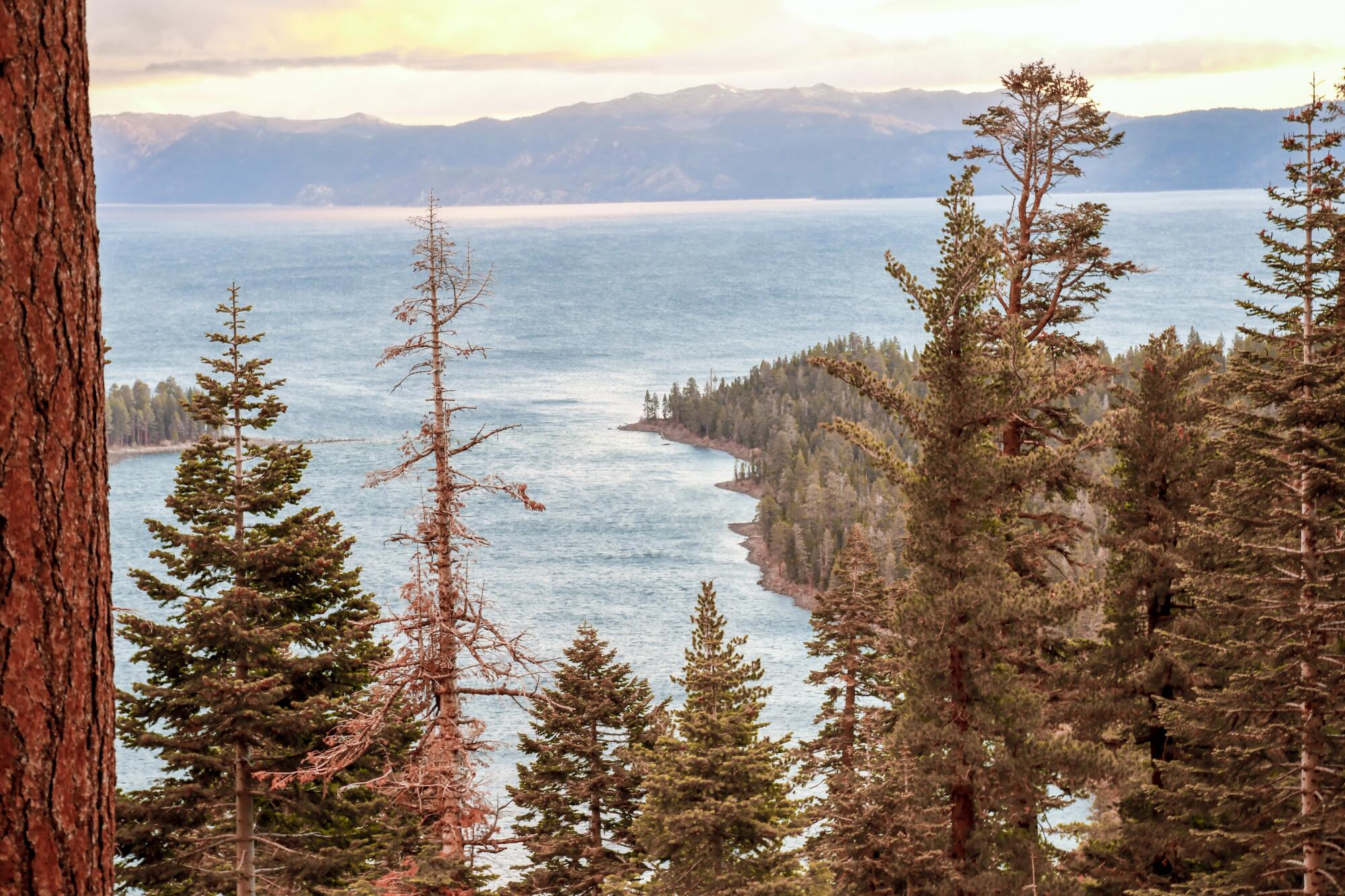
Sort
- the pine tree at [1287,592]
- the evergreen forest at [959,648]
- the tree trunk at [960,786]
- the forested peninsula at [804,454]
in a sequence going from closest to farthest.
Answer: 1. the tree trunk at [960,786]
2. the evergreen forest at [959,648]
3. the pine tree at [1287,592]
4. the forested peninsula at [804,454]

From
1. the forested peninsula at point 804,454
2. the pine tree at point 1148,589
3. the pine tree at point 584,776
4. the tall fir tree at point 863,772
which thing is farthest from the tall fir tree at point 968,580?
the forested peninsula at point 804,454

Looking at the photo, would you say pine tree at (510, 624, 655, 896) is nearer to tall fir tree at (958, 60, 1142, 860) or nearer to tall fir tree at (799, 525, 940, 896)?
tall fir tree at (799, 525, 940, 896)

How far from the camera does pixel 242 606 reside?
18.7 meters

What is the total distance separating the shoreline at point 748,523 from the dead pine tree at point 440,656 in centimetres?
4833

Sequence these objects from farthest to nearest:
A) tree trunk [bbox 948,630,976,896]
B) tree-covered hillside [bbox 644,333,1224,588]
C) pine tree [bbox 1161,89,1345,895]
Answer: tree-covered hillside [bbox 644,333,1224,588] < pine tree [bbox 1161,89,1345,895] < tree trunk [bbox 948,630,976,896]

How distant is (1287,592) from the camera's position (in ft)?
54.2

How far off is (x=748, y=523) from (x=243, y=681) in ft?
362

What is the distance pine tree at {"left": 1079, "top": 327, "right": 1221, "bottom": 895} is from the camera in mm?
19812

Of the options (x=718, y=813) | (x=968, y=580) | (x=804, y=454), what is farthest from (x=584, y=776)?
(x=804, y=454)

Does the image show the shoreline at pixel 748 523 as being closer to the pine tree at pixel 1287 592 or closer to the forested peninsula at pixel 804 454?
the forested peninsula at pixel 804 454

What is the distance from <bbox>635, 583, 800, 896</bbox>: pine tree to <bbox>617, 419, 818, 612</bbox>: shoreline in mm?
47510

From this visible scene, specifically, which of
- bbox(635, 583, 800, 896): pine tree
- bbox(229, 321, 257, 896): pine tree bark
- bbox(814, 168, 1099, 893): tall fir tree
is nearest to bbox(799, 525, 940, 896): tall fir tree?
bbox(814, 168, 1099, 893): tall fir tree

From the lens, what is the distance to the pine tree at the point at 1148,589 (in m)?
19.8

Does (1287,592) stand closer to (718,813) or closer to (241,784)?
(718,813)
